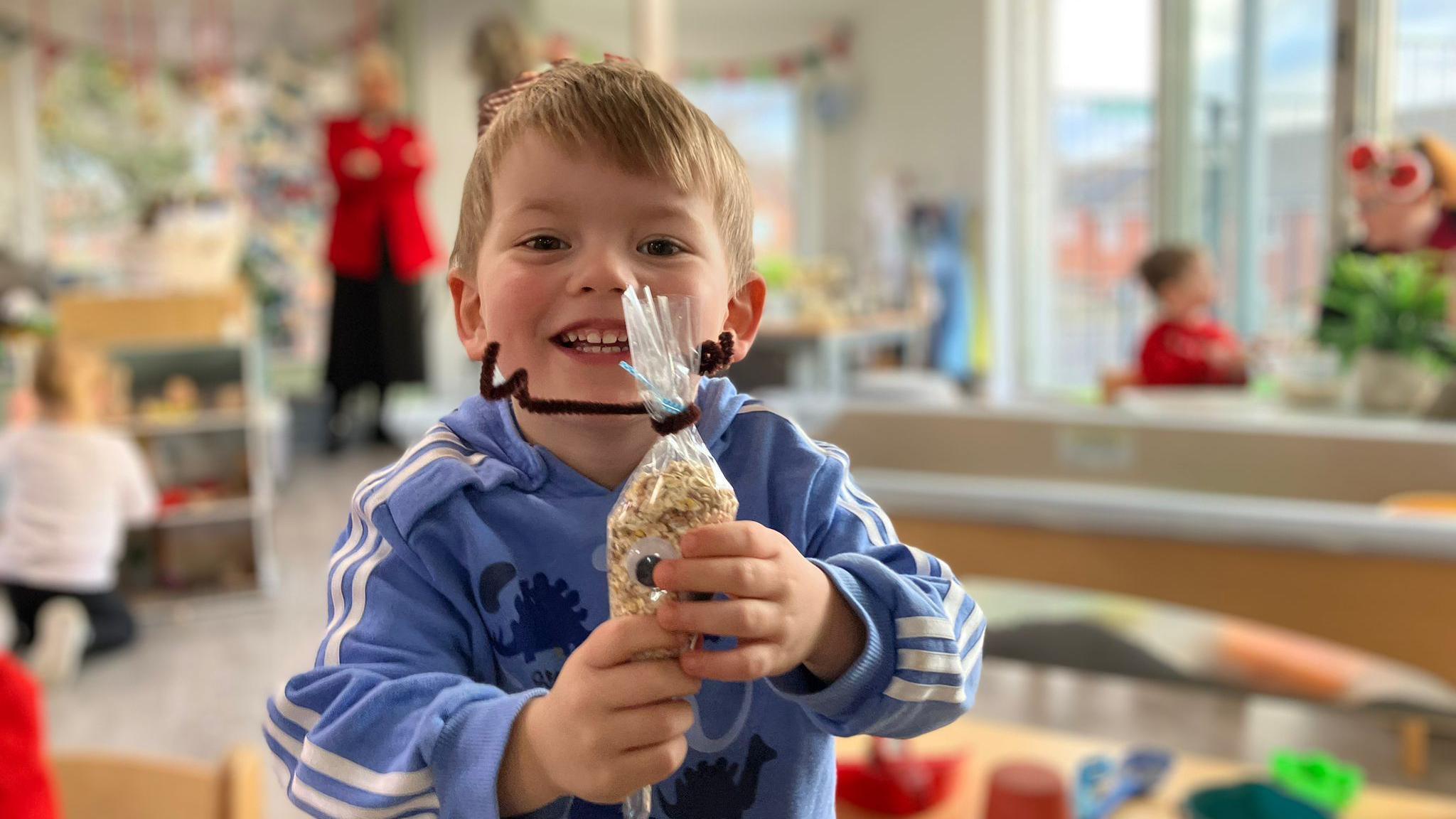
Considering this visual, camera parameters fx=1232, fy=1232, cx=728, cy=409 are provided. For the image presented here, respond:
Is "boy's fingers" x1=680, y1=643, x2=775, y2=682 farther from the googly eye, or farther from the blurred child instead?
the blurred child

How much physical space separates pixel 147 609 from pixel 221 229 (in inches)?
48.5

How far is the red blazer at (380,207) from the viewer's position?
338 cm

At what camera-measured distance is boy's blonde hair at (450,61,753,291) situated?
388mm

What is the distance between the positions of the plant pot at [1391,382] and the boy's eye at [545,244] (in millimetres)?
2323

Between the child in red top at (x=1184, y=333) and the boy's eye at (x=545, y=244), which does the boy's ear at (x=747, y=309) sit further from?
the child in red top at (x=1184, y=333)

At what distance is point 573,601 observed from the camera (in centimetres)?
43

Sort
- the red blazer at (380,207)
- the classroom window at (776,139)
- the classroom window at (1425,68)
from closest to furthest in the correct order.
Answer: the classroom window at (1425,68)
the red blazer at (380,207)
the classroom window at (776,139)

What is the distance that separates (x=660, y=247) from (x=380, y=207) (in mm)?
3696

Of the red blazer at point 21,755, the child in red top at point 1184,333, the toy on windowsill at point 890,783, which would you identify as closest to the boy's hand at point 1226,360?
the child in red top at point 1184,333

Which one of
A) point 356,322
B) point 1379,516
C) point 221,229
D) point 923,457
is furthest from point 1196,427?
point 356,322

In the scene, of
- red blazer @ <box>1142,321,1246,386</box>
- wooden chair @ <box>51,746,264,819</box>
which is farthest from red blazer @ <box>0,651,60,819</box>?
red blazer @ <box>1142,321,1246,386</box>

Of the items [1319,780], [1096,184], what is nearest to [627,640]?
[1319,780]

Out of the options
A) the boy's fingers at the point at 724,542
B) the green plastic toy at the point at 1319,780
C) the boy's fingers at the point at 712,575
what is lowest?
the green plastic toy at the point at 1319,780

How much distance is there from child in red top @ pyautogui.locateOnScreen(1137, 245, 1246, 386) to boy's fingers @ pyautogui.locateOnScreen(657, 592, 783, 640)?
284cm
